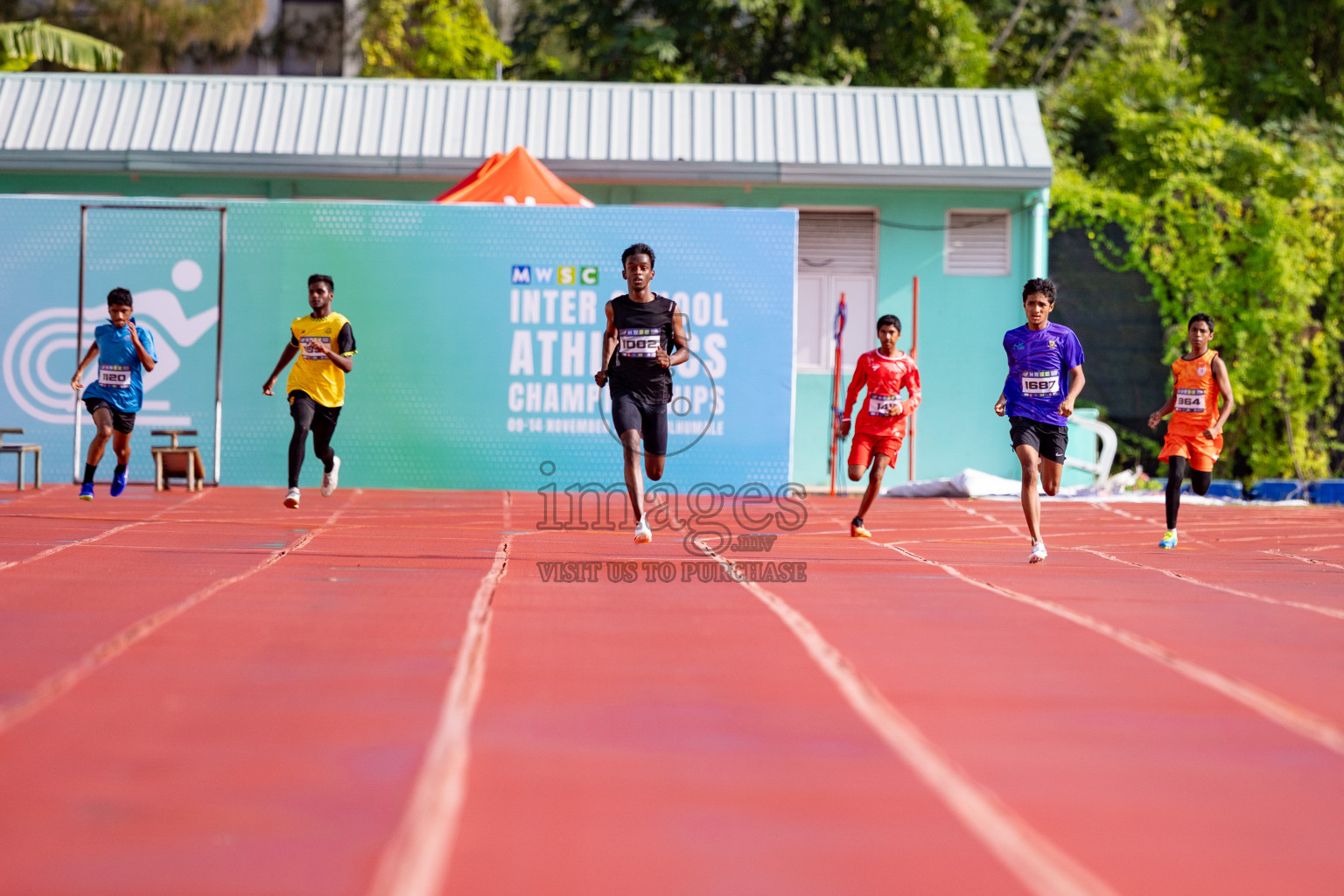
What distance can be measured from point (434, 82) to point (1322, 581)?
521 inches

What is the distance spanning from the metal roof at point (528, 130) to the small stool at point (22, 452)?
165 inches

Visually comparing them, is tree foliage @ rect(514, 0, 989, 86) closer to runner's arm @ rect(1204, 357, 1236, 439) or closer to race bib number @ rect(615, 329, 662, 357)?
runner's arm @ rect(1204, 357, 1236, 439)

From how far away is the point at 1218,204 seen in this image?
63.1 feet

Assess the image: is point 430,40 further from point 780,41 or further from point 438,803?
point 438,803

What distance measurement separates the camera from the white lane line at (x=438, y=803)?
10.7ft

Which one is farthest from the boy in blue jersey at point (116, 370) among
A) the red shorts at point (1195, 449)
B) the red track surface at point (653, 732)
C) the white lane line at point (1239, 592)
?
the red shorts at point (1195, 449)

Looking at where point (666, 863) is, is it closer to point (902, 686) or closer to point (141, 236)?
point (902, 686)

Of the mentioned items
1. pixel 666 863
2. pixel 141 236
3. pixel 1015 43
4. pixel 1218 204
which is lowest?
pixel 666 863

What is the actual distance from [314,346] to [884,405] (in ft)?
15.6

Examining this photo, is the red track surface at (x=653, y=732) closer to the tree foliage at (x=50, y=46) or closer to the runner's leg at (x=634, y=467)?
the runner's leg at (x=634, y=467)

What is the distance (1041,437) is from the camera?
988 cm

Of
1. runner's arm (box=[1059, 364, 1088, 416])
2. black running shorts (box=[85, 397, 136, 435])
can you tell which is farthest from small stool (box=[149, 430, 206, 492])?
runner's arm (box=[1059, 364, 1088, 416])

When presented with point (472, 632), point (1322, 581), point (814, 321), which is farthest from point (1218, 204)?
point (472, 632)

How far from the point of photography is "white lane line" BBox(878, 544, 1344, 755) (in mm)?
4750
